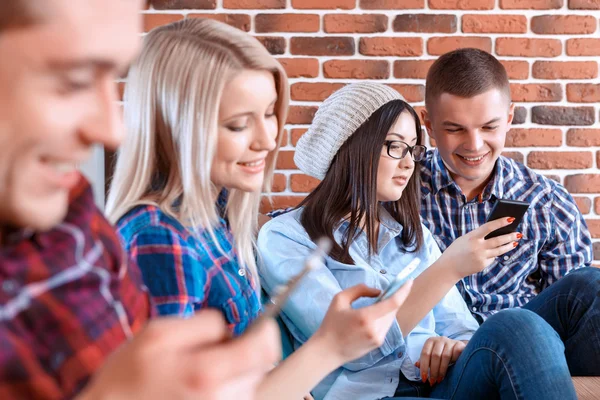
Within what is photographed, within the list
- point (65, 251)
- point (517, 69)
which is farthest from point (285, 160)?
point (65, 251)

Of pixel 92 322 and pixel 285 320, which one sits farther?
pixel 285 320

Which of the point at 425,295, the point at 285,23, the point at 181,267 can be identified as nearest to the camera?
the point at 181,267

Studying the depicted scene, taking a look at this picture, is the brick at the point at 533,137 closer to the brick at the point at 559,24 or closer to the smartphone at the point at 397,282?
the brick at the point at 559,24

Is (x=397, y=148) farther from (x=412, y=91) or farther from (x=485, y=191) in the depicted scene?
(x=412, y=91)

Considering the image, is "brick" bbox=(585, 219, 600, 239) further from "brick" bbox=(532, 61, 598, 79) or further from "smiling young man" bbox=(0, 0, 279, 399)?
"smiling young man" bbox=(0, 0, 279, 399)

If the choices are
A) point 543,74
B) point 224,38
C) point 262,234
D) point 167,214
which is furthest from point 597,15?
point 167,214

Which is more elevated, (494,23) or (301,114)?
(494,23)

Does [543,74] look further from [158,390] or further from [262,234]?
[158,390]

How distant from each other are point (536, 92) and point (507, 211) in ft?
3.02

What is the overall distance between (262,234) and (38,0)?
1.28 m

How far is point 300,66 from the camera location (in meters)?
2.45

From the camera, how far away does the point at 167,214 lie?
101cm

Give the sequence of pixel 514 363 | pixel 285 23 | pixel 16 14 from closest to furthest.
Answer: pixel 16 14, pixel 514 363, pixel 285 23

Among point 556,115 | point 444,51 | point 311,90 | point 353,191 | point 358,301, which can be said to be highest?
point 444,51
